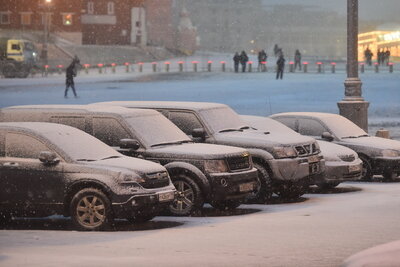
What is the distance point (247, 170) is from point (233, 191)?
0.52 meters

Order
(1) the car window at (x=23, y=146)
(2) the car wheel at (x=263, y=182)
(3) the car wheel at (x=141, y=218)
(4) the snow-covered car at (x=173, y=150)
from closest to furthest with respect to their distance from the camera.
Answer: (1) the car window at (x=23, y=146) < (3) the car wheel at (x=141, y=218) < (4) the snow-covered car at (x=173, y=150) < (2) the car wheel at (x=263, y=182)

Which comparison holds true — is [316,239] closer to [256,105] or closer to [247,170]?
[247,170]

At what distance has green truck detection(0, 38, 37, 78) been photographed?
→ 82.6m

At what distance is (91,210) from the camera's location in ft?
43.7

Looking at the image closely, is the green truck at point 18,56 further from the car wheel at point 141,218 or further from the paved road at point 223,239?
the car wheel at point 141,218

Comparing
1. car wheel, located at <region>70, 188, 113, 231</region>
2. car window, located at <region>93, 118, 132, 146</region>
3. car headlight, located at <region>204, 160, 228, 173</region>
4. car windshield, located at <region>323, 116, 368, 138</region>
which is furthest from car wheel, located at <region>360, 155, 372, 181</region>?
car wheel, located at <region>70, 188, 113, 231</region>

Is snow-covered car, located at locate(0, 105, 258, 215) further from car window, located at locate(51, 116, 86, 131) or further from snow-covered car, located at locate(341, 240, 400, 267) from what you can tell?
snow-covered car, located at locate(341, 240, 400, 267)

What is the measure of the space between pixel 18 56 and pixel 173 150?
73149 mm

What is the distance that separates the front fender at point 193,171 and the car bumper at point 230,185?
11 centimetres

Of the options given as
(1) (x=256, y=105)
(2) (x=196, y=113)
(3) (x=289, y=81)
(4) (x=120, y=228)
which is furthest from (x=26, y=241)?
(3) (x=289, y=81)

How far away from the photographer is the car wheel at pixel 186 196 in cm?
1491

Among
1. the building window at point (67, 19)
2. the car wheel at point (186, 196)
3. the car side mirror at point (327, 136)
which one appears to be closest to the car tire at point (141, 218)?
the car wheel at point (186, 196)

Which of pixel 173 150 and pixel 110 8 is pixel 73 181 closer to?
pixel 173 150

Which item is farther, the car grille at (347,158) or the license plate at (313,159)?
the car grille at (347,158)
